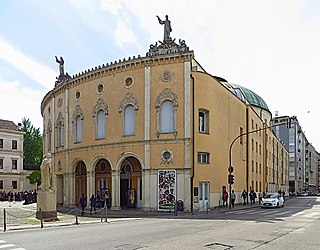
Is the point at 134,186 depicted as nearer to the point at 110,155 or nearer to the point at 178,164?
the point at 110,155

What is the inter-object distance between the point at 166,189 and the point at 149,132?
4713 mm

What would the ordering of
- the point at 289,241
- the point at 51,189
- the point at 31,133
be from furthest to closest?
the point at 31,133 < the point at 51,189 < the point at 289,241

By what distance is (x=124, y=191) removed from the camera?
39.3 m

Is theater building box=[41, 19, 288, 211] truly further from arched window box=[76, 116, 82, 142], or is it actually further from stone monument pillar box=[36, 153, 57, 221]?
stone monument pillar box=[36, 153, 57, 221]

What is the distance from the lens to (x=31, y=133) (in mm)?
96688

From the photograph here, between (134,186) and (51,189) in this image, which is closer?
(51,189)

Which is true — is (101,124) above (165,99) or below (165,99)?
below

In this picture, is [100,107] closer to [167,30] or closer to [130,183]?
[130,183]

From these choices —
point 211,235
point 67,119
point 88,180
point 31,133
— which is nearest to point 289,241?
point 211,235

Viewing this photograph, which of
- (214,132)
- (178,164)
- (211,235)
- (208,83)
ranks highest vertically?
(208,83)

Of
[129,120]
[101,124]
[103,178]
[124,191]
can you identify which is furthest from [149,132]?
[103,178]

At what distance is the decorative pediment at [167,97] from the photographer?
34.9 meters

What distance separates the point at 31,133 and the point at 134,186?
63600 mm

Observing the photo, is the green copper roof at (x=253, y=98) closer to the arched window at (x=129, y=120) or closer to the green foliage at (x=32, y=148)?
the arched window at (x=129, y=120)
